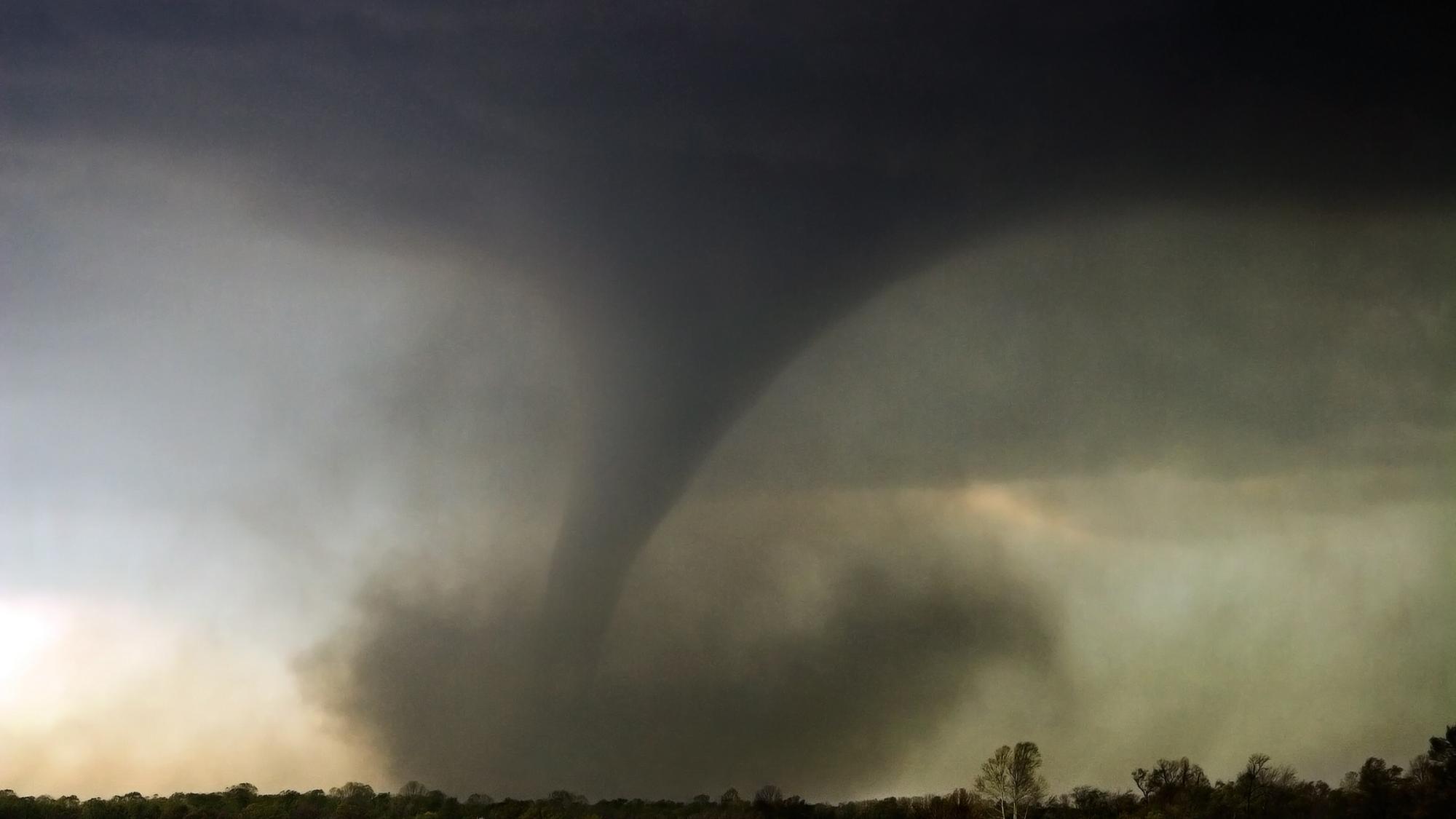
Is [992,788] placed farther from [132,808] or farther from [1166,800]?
[132,808]

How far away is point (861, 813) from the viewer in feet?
370

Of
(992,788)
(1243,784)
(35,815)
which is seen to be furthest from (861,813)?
(35,815)

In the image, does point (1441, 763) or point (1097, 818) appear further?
point (1097, 818)

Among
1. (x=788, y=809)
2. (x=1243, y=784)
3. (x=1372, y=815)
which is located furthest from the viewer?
(x=788, y=809)

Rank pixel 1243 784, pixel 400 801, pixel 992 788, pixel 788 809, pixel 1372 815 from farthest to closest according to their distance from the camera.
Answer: pixel 400 801, pixel 788 809, pixel 992 788, pixel 1243 784, pixel 1372 815

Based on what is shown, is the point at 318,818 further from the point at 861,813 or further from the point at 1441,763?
the point at 1441,763

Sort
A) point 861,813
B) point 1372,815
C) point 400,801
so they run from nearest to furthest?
point 1372,815, point 861,813, point 400,801

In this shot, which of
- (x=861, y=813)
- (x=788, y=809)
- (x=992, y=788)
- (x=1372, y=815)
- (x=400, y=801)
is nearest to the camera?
(x=1372, y=815)

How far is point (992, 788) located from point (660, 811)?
55.9 meters

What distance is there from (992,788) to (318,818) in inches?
3115

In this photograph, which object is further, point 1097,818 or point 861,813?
point 861,813

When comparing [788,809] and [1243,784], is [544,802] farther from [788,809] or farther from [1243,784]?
[1243,784]

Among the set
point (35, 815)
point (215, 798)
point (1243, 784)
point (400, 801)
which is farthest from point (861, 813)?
point (35, 815)

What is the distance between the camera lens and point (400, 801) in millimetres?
136125
